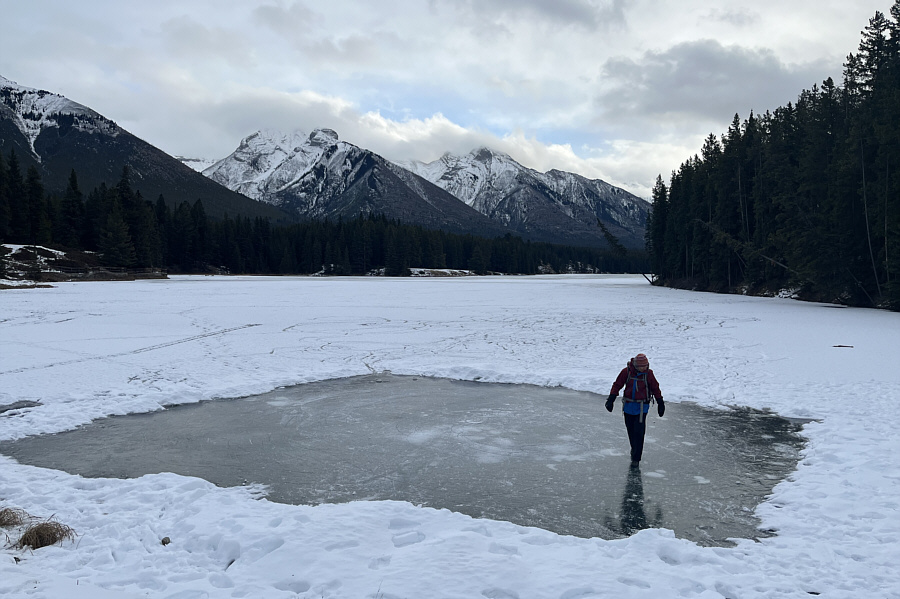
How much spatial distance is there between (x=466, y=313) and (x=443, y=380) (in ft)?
60.2

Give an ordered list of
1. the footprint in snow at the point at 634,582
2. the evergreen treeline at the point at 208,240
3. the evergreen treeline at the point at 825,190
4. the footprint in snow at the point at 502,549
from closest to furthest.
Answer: the footprint in snow at the point at 634,582 < the footprint in snow at the point at 502,549 < the evergreen treeline at the point at 825,190 < the evergreen treeline at the point at 208,240

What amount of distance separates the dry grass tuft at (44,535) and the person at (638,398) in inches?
315

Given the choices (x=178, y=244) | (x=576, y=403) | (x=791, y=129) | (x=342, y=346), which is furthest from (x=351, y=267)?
(x=576, y=403)

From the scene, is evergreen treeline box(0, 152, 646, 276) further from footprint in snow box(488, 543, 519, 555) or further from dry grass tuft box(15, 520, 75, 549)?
dry grass tuft box(15, 520, 75, 549)

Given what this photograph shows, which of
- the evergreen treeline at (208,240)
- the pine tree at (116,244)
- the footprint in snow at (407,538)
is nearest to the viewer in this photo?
the footprint in snow at (407,538)

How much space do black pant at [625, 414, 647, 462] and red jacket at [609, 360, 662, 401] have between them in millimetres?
328

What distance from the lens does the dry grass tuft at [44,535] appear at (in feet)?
20.4

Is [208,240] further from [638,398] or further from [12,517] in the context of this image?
[638,398]

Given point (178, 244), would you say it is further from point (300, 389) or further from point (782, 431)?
point (782, 431)

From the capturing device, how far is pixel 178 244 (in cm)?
11506

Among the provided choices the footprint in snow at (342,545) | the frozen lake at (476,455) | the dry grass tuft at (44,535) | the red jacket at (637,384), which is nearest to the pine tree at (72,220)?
the frozen lake at (476,455)

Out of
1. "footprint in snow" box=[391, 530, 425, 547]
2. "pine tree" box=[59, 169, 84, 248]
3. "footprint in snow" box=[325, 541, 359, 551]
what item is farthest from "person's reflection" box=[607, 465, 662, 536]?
"pine tree" box=[59, 169, 84, 248]

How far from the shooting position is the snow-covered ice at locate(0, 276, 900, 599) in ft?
18.3

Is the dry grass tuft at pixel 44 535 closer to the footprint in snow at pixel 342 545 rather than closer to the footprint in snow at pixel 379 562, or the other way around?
the footprint in snow at pixel 342 545
